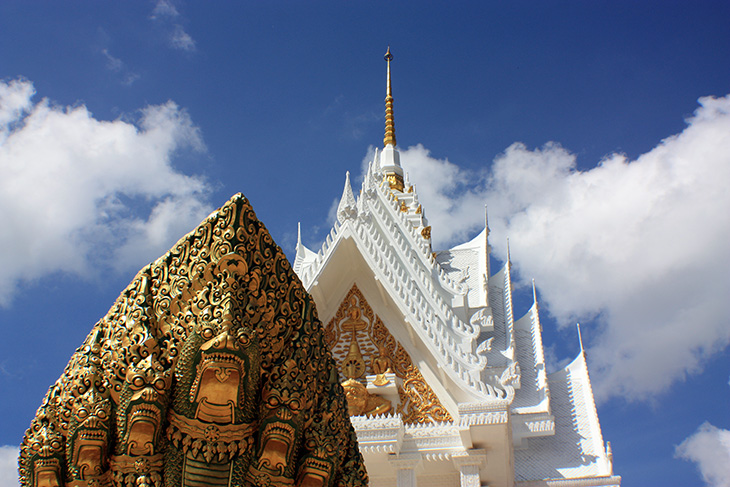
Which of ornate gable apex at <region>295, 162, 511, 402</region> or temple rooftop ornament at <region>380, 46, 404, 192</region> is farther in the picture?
temple rooftop ornament at <region>380, 46, 404, 192</region>

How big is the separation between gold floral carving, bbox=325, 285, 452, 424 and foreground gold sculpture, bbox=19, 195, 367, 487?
22.2ft

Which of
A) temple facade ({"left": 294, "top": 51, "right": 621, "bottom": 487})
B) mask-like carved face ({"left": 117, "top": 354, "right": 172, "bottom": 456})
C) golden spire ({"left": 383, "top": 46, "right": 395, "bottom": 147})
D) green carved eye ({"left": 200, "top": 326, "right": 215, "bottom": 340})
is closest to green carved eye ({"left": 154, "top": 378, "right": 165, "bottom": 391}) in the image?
mask-like carved face ({"left": 117, "top": 354, "right": 172, "bottom": 456})

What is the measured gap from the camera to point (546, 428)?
8648 mm

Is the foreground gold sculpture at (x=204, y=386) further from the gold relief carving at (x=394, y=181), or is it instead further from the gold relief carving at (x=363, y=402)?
the gold relief carving at (x=394, y=181)

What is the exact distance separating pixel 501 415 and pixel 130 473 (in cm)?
644

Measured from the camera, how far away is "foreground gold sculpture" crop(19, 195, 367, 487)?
5.04 ft

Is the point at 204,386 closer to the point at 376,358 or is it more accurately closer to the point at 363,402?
the point at 363,402

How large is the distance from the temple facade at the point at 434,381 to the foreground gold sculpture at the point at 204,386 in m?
6.18

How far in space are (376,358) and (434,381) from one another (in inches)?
26.7

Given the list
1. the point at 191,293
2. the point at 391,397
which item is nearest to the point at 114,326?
the point at 191,293

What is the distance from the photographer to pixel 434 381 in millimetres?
8570

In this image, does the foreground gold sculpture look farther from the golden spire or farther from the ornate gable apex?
the golden spire

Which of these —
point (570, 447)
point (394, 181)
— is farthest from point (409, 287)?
point (394, 181)

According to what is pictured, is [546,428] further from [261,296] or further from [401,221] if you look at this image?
[261,296]
